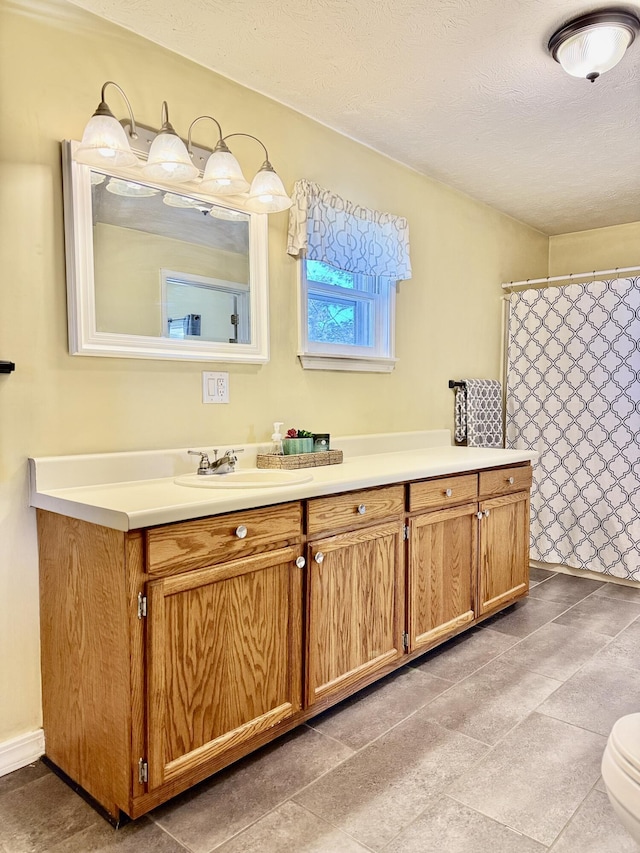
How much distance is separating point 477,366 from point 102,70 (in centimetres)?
255

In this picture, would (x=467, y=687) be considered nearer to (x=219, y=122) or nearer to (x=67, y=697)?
(x=67, y=697)

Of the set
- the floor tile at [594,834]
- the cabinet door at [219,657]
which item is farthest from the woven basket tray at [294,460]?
the floor tile at [594,834]

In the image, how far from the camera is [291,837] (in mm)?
1409

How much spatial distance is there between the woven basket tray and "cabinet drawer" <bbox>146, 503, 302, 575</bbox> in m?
0.41

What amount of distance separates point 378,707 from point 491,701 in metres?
0.40

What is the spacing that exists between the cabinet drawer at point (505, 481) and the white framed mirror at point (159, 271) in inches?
44.6

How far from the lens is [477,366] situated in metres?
3.62

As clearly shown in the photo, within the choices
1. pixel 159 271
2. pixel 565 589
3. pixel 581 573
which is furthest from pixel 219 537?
pixel 581 573

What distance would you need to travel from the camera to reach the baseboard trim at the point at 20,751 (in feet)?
5.46

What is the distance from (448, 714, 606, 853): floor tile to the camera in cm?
148

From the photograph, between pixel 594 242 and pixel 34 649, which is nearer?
pixel 34 649

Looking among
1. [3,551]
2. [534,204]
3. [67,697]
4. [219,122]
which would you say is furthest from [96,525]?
[534,204]

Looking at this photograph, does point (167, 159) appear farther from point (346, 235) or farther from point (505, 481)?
point (505, 481)

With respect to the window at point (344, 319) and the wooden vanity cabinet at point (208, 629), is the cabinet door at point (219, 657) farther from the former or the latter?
the window at point (344, 319)
